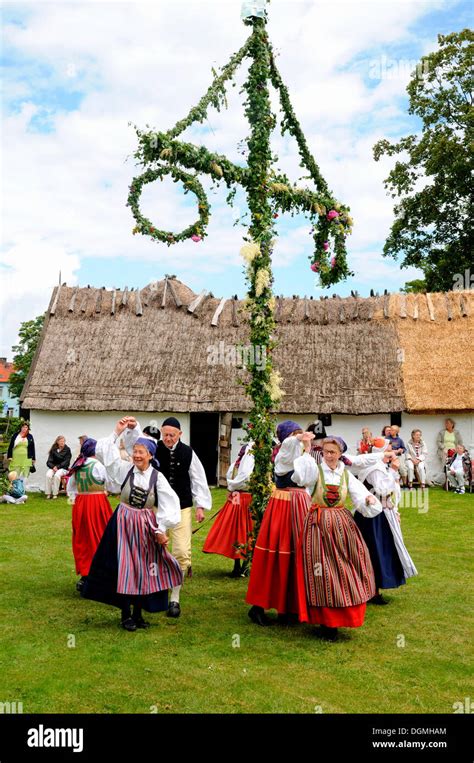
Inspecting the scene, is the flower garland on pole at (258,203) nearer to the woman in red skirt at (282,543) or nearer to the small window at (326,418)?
the woman in red skirt at (282,543)

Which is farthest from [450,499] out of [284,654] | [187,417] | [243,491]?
[284,654]

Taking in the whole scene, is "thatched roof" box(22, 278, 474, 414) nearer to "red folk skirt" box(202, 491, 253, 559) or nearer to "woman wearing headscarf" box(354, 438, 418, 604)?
"red folk skirt" box(202, 491, 253, 559)

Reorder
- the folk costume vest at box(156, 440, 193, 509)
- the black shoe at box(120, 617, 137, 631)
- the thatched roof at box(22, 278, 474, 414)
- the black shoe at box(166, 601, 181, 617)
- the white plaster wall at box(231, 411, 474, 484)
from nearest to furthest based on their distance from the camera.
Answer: the black shoe at box(120, 617, 137, 631) < the black shoe at box(166, 601, 181, 617) < the folk costume vest at box(156, 440, 193, 509) < the thatched roof at box(22, 278, 474, 414) < the white plaster wall at box(231, 411, 474, 484)

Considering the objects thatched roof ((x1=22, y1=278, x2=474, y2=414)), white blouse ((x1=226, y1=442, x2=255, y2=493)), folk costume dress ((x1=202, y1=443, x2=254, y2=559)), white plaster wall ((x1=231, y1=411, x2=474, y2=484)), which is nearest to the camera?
white blouse ((x1=226, y1=442, x2=255, y2=493))

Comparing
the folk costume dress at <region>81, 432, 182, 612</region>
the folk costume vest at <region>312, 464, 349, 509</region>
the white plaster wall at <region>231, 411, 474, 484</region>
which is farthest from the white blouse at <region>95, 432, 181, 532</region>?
the white plaster wall at <region>231, 411, 474, 484</region>

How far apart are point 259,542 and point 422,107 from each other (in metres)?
22.5

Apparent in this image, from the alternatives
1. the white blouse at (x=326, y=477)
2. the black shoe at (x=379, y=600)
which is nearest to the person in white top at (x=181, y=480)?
the white blouse at (x=326, y=477)

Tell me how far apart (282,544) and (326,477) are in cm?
78

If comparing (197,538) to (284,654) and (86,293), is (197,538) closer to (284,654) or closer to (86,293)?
(284,654)

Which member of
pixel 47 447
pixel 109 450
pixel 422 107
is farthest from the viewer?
pixel 422 107

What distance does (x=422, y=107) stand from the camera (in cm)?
2506

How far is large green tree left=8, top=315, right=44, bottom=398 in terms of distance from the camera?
4535 centimetres

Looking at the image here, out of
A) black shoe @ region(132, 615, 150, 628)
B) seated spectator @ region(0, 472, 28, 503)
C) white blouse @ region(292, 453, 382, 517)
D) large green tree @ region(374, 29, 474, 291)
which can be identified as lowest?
black shoe @ region(132, 615, 150, 628)

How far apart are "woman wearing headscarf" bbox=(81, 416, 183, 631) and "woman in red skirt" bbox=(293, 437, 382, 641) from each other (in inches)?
47.1
